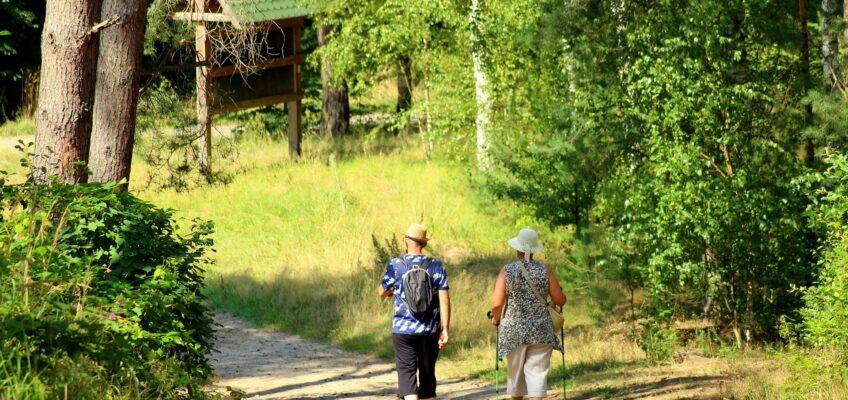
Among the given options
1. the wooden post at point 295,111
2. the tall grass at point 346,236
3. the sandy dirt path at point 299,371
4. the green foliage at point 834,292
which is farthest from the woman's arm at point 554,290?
the wooden post at point 295,111

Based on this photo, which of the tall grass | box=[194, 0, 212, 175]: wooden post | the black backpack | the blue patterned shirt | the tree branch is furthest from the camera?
the tall grass

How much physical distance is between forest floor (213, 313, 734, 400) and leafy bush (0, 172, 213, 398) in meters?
2.11

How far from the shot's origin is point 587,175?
15289 millimetres

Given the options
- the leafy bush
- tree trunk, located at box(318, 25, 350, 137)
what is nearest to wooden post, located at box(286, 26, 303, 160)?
tree trunk, located at box(318, 25, 350, 137)

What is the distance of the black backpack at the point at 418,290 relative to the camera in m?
9.30

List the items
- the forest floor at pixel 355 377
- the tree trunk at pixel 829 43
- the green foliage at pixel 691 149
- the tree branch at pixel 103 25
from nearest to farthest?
the tree branch at pixel 103 25, the forest floor at pixel 355 377, the green foliage at pixel 691 149, the tree trunk at pixel 829 43

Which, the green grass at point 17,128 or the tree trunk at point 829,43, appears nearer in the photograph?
the tree trunk at point 829,43

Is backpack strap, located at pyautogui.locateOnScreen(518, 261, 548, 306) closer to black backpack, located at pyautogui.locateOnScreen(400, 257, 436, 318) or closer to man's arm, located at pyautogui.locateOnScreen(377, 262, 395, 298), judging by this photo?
black backpack, located at pyautogui.locateOnScreen(400, 257, 436, 318)

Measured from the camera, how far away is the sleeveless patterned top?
9414 millimetres

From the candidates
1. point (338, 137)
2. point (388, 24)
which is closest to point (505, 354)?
point (388, 24)

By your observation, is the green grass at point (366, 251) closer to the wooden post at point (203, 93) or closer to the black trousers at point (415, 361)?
the wooden post at point (203, 93)

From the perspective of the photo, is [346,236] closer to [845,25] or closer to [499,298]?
[845,25]

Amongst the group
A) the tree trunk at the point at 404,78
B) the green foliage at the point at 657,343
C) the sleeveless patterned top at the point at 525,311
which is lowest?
the green foliage at the point at 657,343

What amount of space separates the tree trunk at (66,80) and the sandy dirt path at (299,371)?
239cm
